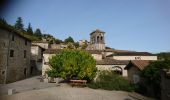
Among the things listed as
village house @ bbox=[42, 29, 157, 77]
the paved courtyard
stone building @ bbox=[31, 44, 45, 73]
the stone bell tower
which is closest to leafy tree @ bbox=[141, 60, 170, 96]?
the paved courtyard

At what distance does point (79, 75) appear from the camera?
25.4 meters

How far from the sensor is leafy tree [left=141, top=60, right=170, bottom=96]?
1634cm

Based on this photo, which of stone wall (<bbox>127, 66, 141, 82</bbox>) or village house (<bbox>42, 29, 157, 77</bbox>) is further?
village house (<bbox>42, 29, 157, 77</bbox>)

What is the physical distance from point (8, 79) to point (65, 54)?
960 cm

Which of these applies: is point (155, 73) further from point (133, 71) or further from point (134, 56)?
point (134, 56)

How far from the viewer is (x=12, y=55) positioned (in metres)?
29.8

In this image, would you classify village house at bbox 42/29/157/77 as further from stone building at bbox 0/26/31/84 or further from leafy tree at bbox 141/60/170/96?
leafy tree at bbox 141/60/170/96

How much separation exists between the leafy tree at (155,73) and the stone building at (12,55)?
19.1 meters

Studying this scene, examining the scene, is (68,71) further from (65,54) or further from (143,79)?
(143,79)

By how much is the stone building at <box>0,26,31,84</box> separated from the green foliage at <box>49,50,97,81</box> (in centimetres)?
698

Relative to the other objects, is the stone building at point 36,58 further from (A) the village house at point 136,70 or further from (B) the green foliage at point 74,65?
(A) the village house at point 136,70

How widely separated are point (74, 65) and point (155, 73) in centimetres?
1157

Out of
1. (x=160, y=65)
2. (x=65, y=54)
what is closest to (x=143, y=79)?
(x=160, y=65)

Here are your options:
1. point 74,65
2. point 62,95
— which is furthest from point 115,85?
point 62,95
